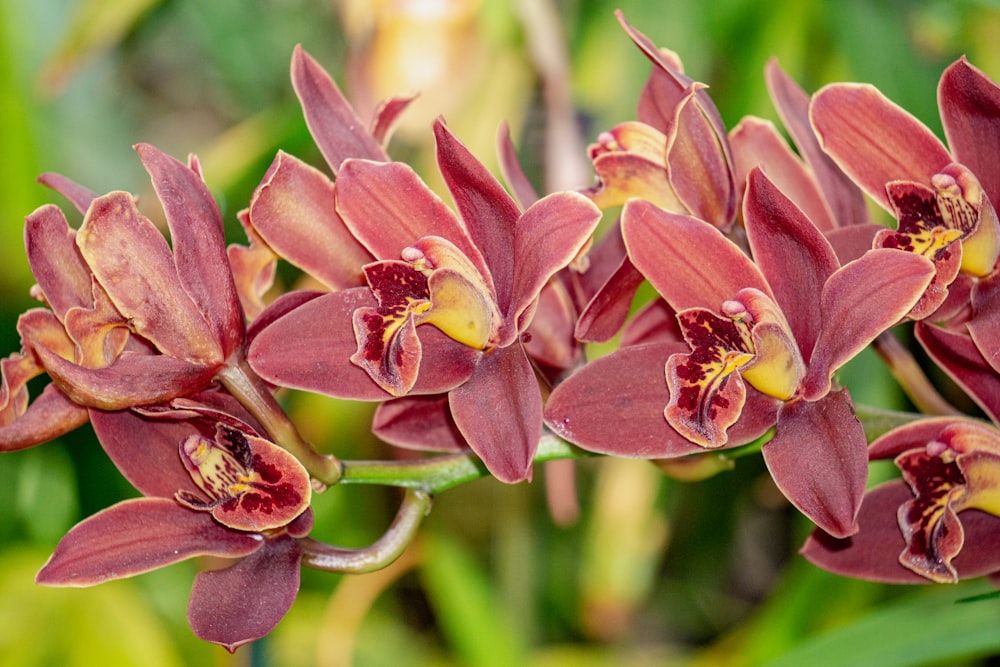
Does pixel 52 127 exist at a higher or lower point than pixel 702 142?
lower

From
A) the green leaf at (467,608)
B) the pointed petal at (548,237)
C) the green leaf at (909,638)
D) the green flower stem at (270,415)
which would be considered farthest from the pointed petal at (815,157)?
the green leaf at (467,608)

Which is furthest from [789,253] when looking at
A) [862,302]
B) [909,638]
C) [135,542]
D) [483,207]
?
A: [909,638]

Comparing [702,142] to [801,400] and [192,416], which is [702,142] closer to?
[801,400]

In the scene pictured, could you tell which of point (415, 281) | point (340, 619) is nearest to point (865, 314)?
point (415, 281)

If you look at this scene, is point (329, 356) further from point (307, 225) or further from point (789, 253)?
point (789, 253)

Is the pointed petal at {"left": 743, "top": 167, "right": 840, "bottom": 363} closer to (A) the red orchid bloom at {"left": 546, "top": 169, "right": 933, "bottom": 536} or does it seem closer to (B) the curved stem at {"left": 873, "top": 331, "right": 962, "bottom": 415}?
(A) the red orchid bloom at {"left": 546, "top": 169, "right": 933, "bottom": 536}

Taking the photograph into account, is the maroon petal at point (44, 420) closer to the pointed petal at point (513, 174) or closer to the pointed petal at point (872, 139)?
the pointed petal at point (513, 174)
